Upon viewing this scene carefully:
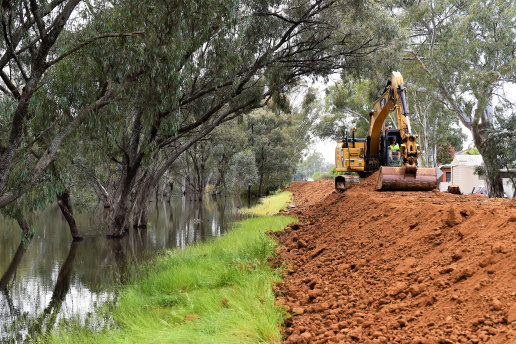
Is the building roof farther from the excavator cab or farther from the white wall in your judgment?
the excavator cab

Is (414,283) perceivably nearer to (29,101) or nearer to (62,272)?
(29,101)

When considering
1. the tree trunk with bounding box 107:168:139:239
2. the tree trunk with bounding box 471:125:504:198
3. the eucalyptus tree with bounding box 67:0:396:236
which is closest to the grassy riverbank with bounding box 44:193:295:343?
the eucalyptus tree with bounding box 67:0:396:236

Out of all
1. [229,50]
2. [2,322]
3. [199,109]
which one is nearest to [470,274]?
[2,322]

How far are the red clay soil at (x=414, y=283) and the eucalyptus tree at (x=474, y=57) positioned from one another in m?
13.0

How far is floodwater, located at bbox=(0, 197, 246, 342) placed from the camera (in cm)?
667

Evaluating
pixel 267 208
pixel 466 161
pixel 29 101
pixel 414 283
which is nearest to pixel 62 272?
pixel 29 101

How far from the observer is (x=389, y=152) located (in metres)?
11.3

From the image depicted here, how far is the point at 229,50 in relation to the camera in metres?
9.59

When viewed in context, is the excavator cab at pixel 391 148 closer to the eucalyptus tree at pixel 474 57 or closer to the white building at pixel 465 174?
the eucalyptus tree at pixel 474 57

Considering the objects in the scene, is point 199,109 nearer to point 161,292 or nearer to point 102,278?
point 102,278

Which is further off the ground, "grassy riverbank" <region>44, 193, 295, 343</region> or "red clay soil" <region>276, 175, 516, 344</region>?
"red clay soil" <region>276, 175, 516, 344</region>

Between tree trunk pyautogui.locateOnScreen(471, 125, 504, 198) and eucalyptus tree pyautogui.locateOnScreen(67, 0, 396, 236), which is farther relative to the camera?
tree trunk pyautogui.locateOnScreen(471, 125, 504, 198)

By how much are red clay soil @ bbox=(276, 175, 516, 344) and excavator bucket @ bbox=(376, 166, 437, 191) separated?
11.2ft

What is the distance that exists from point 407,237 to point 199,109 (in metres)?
10.9
